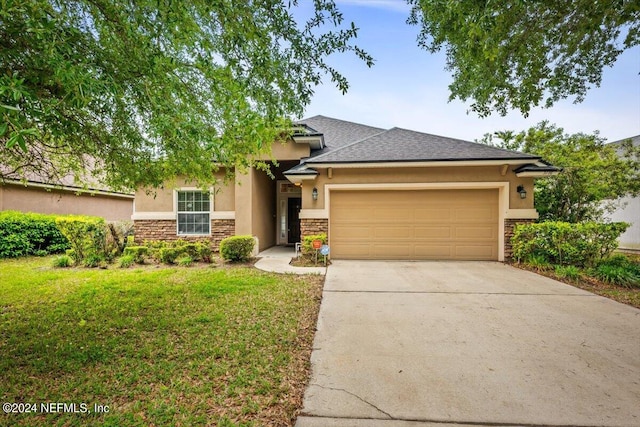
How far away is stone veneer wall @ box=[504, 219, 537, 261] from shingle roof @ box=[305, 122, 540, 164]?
192 centimetres

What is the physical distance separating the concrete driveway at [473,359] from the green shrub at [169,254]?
18.4 ft

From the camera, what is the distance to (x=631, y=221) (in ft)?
42.4

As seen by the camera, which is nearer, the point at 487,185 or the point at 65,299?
the point at 65,299

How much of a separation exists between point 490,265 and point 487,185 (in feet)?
8.23

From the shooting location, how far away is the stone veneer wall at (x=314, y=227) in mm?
8969

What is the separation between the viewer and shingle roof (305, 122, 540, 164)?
840 centimetres

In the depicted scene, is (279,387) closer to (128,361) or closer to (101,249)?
(128,361)

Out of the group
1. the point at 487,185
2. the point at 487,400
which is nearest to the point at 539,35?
the point at 487,185

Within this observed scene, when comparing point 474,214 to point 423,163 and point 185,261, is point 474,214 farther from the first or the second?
point 185,261

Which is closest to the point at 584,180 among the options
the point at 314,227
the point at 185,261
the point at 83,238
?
the point at 314,227

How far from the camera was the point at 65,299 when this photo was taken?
524 cm

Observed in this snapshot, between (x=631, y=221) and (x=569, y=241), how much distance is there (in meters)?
9.67

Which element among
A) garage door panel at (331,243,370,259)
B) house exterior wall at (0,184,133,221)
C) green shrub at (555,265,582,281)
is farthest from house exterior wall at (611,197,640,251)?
house exterior wall at (0,184,133,221)

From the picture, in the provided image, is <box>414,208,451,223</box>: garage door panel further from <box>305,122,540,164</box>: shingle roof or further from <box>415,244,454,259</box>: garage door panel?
<box>305,122,540,164</box>: shingle roof
